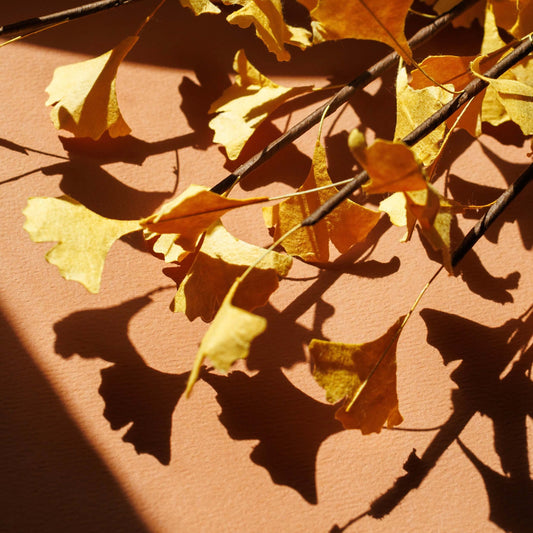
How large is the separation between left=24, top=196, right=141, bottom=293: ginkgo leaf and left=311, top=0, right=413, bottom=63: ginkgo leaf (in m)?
0.21

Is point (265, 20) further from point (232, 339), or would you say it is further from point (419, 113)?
point (232, 339)

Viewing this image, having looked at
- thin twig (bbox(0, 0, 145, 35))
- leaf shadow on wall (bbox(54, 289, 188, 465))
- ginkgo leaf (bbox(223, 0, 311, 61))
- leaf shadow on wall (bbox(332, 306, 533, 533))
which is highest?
thin twig (bbox(0, 0, 145, 35))

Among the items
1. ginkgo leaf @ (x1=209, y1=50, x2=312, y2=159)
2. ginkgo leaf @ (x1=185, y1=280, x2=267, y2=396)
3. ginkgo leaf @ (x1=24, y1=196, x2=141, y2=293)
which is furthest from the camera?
ginkgo leaf @ (x1=209, y1=50, x2=312, y2=159)

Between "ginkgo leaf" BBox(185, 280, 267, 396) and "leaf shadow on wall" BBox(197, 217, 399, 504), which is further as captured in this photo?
"leaf shadow on wall" BBox(197, 217, 399, 504)

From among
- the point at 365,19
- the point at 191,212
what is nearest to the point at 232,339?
the point at 191,212

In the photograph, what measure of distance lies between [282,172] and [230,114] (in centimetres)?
8

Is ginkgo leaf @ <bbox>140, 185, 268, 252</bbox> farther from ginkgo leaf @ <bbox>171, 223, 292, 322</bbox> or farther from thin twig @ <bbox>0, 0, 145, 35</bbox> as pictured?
thin twig @ <bbox>0, 0, 145, 35</bbox>

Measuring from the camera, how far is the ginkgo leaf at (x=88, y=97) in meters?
0.53

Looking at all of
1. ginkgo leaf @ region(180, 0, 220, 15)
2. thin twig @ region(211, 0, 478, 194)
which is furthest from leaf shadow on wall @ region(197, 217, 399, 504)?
ginkgo leaf @ region(180, 0, 220, 15)

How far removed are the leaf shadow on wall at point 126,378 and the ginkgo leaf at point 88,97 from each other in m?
0.15

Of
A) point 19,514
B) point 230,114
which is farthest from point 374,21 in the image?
point 19,514

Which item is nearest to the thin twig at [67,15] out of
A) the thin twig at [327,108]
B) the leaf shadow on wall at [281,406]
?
the thin twig at [327,108]

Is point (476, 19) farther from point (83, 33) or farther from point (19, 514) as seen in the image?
point (19, 514)

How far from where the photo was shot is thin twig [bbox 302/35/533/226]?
1.26 ft
